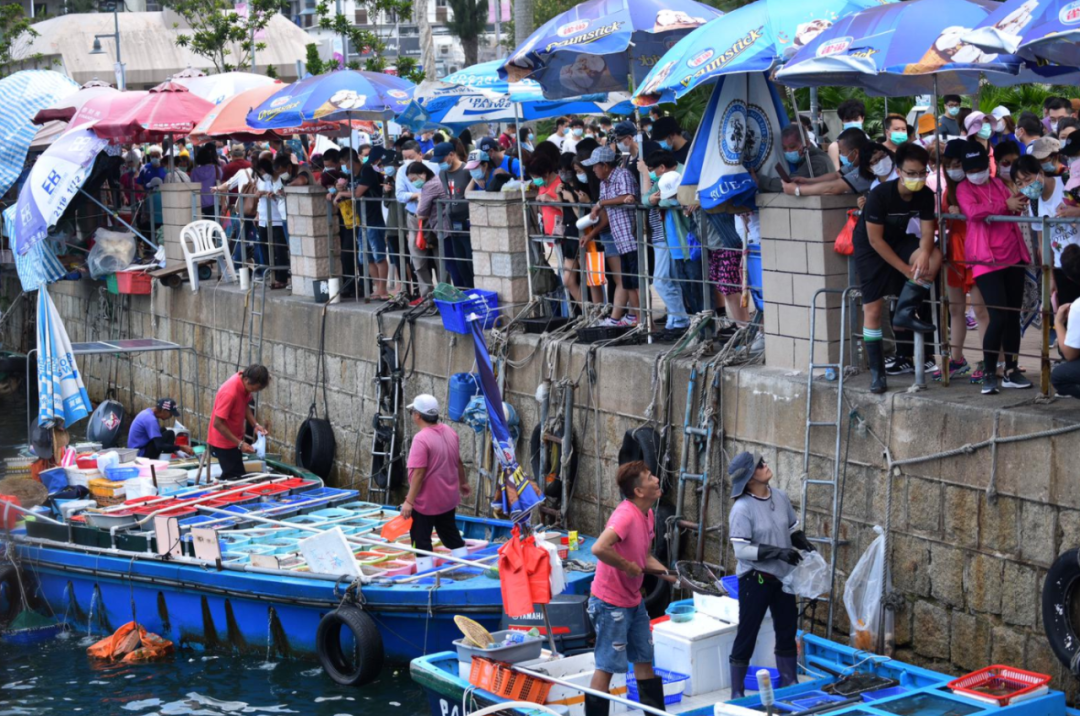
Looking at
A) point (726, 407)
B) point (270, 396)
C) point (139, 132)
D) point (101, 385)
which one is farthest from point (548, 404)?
point (101, 385)

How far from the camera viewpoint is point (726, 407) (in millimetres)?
11898

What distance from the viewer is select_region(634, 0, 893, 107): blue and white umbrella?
10695 millimetres

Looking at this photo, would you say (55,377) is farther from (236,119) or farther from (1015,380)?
(1015,380)

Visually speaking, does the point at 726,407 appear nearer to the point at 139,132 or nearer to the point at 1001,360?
the point at 1001,360

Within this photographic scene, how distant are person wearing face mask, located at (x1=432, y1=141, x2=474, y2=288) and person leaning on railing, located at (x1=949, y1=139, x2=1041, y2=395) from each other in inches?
255

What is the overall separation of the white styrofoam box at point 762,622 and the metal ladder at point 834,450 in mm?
894

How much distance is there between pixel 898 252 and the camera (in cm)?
1059

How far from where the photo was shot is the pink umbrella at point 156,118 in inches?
784

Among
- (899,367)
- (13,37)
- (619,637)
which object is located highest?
(13,37)

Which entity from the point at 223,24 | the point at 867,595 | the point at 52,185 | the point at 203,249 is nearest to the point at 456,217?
the point at 203,249

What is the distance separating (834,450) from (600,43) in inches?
165

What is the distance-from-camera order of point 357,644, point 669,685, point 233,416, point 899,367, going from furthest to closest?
point 233,416 → point 357,644 → point 899,367 → point 669,685

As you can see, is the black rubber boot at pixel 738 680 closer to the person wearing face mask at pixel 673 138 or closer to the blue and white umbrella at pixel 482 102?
the person wearing face mask at pixel 673 138

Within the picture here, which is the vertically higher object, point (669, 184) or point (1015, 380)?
point (669, 184)
